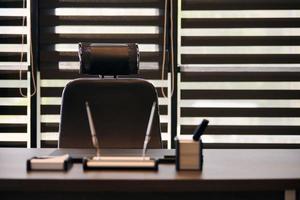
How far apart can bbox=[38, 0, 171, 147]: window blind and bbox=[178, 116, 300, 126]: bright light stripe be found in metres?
0.22

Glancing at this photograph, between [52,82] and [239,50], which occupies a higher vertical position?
[239,50]

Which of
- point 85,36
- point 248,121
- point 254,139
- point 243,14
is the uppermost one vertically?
point 243,14

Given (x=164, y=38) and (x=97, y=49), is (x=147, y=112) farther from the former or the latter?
(x=164, y=38)

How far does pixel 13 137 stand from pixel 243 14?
2313 mm

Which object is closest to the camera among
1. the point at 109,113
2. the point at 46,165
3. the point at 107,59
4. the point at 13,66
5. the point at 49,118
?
the point at 46,165

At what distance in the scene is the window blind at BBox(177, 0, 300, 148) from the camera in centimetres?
402

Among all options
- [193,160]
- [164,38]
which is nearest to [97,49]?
[193,160]

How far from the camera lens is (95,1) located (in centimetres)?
405

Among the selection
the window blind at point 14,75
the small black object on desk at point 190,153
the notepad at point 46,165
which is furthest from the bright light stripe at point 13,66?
the small black object on desk at point 190,153

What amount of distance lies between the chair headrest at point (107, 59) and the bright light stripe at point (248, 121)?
1895 mm

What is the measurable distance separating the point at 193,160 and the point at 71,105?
3.43 feet

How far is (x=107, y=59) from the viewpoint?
2.24m

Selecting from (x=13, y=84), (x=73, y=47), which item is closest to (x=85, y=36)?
(x=73, y=47)
